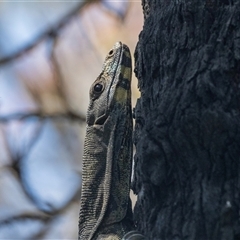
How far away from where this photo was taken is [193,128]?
2.37m

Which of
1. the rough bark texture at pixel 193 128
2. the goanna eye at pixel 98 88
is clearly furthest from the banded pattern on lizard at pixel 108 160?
the rough bark texture at pixel 193 128

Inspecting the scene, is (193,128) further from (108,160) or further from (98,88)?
(98,88)

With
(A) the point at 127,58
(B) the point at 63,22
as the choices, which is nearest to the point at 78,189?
(B) the point at 63,22

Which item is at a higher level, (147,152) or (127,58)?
(127,58)

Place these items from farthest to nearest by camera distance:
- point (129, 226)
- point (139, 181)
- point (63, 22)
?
point (63, 22) → point (129, 226) → point (139, 181)

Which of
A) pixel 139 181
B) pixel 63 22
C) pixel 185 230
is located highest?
pixel 63 22

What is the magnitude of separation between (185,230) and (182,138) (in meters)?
0.29

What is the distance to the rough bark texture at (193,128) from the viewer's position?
7.60ft

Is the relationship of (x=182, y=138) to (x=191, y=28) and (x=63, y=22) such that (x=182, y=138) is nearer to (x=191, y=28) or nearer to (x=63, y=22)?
(x=191, y=28)

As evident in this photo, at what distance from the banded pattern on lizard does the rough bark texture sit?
2.56ft

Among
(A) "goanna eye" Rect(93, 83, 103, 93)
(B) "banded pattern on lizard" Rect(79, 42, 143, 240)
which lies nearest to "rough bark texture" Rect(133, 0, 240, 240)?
(B) "banded pattern on lizard" Rect(79, 42, 143, 240)

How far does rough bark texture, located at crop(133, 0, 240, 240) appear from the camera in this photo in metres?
2.32

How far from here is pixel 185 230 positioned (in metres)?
2.34

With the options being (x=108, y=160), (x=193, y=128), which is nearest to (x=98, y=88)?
(x=108, y=160)
